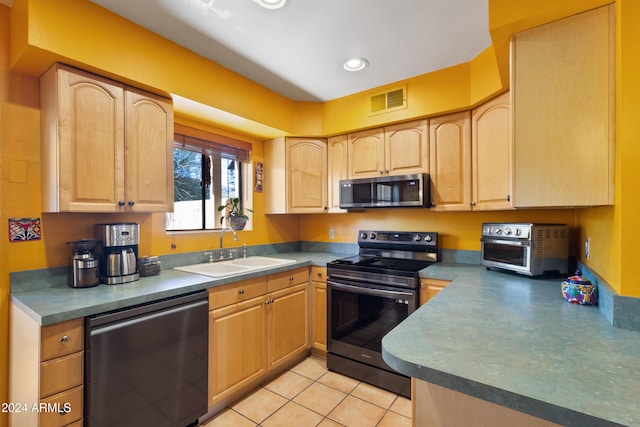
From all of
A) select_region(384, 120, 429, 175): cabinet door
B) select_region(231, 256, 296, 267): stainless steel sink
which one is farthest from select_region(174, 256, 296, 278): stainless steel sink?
select_region(384, 120, 429, 175): cabinet door

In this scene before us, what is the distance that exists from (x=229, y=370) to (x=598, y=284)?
2.16 meters

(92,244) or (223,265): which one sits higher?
(92,244)

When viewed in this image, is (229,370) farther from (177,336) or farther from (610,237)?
(610,237)

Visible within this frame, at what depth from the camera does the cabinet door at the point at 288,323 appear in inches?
94.8

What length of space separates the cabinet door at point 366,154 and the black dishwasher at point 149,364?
1771 mm

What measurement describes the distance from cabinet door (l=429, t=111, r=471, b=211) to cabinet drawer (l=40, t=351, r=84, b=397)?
8.22ft

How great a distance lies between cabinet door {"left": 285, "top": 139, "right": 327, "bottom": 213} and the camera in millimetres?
3062

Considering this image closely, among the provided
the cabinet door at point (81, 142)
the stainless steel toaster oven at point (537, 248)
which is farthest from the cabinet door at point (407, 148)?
the cabinet door at point (81, 142)

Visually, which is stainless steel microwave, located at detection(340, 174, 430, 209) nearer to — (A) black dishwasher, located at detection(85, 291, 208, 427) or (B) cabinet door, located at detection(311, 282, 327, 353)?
(B) cabinet door, located at detection(311, 282, 327, 353)

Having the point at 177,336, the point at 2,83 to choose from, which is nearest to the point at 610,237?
the point at 177,336

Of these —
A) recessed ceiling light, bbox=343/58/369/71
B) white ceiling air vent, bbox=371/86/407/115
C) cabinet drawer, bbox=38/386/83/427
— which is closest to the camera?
cabinet drawer, bbox=38/386/83/427

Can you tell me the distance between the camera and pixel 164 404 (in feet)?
5.49

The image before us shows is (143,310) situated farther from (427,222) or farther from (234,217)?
(427,222)

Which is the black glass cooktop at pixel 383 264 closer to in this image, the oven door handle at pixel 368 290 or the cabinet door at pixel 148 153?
the oven door handle at pixel 368 290
